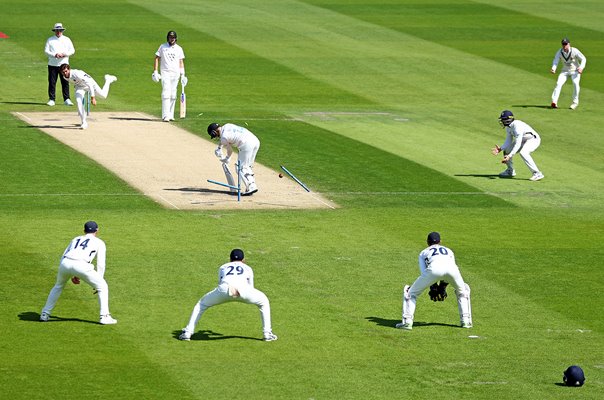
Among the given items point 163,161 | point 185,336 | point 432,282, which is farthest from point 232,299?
point 163,161

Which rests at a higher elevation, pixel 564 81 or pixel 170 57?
pixel 170 57

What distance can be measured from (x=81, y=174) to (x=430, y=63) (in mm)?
21169

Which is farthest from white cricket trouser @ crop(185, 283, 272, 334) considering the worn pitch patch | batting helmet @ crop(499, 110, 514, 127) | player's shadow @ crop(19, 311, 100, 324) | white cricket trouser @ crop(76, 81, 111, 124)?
white cricket trouser @ crop(76, 81, 111, 124)

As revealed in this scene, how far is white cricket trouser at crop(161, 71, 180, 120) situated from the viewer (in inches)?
1401

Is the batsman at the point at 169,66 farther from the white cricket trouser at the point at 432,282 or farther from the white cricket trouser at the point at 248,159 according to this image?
the white cricket trouser at the point at 432,282

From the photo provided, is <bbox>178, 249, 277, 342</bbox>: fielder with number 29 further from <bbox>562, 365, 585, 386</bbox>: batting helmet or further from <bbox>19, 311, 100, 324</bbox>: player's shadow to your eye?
<bbox>562, 365, 585, 386</bbox>: batting helmet

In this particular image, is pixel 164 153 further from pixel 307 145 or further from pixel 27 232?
pixel 27 232

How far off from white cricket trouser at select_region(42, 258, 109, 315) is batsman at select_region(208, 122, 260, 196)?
8.42 m

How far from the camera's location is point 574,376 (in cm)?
1689

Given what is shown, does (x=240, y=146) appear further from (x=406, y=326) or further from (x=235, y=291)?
(x=235, y=291)

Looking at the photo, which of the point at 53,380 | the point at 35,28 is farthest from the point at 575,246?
the point at 35,28

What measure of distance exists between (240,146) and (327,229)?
3059 mm

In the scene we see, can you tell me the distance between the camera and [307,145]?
3419cm

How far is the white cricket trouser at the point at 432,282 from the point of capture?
18.9m
